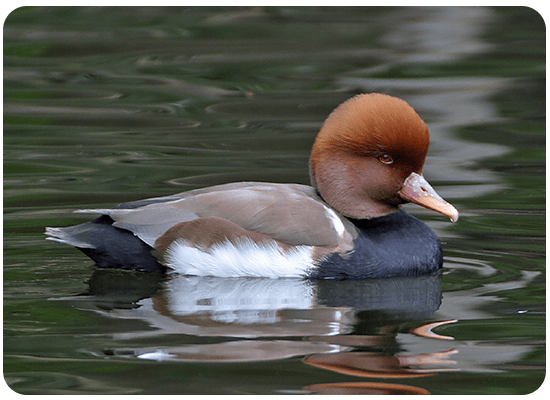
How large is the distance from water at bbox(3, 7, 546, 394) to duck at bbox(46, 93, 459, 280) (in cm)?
15

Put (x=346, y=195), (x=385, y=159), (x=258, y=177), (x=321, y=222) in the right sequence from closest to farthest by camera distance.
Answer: (x=321, y=222), (x=385, y=159), (x=346, y=195), (x=258, y=177)

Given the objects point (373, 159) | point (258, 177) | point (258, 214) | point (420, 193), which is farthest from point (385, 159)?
point (258, 177)

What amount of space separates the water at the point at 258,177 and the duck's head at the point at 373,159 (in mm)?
612

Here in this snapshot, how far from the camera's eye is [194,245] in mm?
6184

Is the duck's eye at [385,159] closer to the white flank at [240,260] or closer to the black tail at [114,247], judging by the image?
the white flank at [240,260]

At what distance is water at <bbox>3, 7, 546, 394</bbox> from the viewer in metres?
4.68

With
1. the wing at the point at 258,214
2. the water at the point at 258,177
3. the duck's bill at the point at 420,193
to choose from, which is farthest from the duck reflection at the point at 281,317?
the duck's bill at the point at 420,193

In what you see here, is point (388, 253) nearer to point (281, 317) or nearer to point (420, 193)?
point (420, 193)

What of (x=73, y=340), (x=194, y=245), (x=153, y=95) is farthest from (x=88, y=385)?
(x=153, y=95)

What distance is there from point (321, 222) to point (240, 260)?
0.61m

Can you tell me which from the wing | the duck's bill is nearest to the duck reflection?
the wing

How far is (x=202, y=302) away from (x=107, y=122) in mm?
4707

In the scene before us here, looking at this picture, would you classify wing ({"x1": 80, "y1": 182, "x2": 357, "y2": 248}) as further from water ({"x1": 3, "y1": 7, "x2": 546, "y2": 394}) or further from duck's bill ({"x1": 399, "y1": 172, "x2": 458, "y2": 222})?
duck's bill ({"x1": 399, "y1": 172, "x2": 458, "y2": 222})

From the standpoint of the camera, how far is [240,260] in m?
6.13
